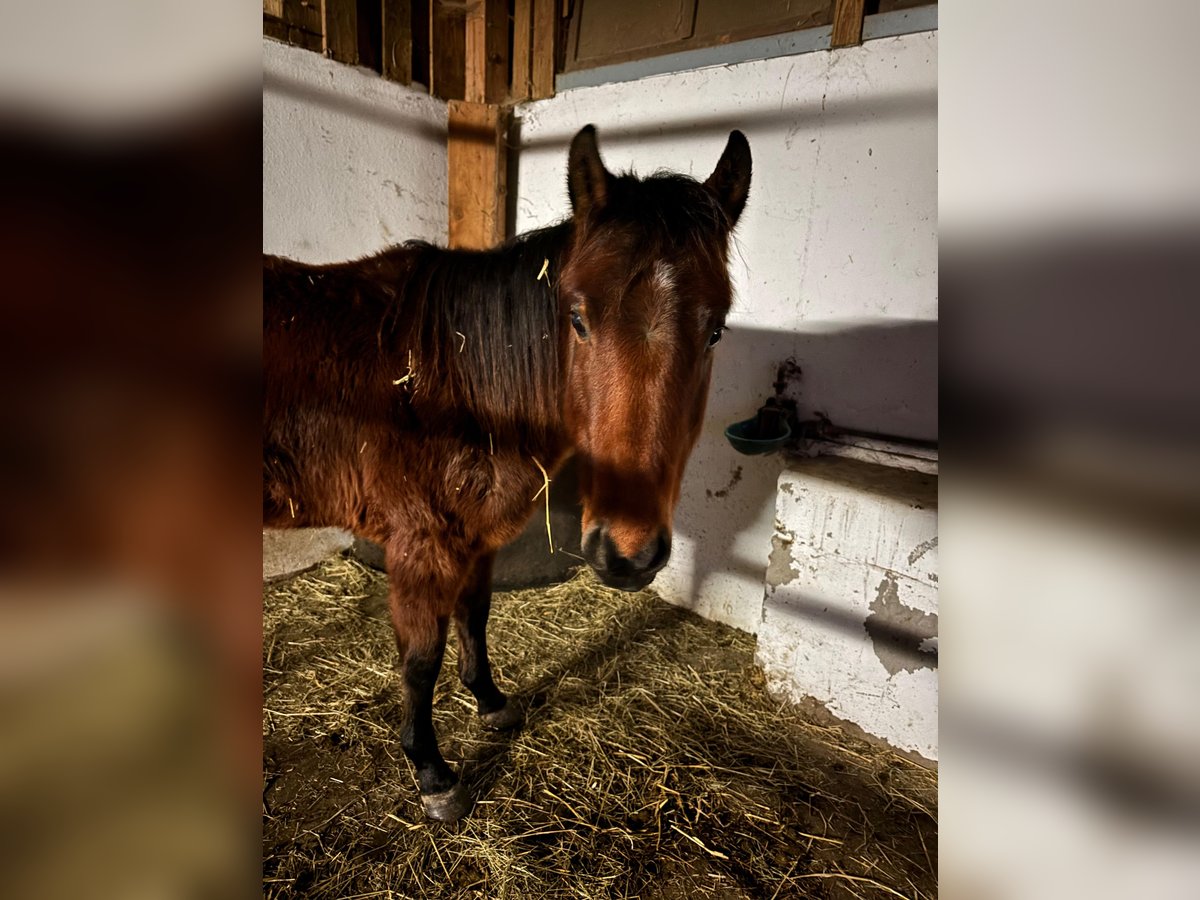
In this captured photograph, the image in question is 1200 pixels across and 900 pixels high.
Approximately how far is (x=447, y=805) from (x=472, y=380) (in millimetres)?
1400

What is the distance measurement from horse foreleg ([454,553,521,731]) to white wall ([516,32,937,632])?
1.33 meters

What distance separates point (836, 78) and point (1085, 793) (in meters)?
3.07

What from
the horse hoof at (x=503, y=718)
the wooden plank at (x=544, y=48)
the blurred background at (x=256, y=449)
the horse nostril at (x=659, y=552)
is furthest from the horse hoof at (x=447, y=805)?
the wooden plank at (x=544, y=48)

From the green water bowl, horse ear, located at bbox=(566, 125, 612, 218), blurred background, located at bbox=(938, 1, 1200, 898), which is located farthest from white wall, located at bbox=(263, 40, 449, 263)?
blurred background, located at bbox=(938, 1, 1200, 898)

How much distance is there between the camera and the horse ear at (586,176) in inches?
67.0

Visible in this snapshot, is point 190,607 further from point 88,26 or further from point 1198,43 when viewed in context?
point 1198,43

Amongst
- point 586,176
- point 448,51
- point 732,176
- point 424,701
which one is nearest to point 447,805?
point 424,701

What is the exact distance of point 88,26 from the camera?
21 centimetres

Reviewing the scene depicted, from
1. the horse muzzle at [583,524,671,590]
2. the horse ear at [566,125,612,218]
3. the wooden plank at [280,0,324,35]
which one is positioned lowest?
the horse muzzle at [583,524,671,590]

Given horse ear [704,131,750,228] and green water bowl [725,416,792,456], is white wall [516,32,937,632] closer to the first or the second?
green water bowl [725,416,792,456]

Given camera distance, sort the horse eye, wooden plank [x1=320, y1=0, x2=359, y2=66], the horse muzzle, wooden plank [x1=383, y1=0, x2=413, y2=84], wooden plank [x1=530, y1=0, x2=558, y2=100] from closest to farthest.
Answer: the horse muzzle, the horse eye, wooden plank [x1=320, y1=0, x2=359, y2=66], wooden plank [x1=383, y1=0, x2=413, y2=84], wooden plank [x1=530, y1=0, x2=558, y2=100]

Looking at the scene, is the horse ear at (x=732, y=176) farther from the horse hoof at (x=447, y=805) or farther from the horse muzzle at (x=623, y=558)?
the horse hoof at (x=447, y=805)

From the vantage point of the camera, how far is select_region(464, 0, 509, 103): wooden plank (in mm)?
3844

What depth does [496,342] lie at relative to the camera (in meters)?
1.94
